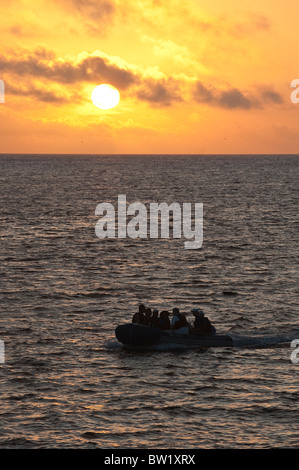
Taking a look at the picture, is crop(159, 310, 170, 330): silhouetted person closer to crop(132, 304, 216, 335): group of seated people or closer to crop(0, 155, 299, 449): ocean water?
crop(132, 304, 216, 335): group of seated people

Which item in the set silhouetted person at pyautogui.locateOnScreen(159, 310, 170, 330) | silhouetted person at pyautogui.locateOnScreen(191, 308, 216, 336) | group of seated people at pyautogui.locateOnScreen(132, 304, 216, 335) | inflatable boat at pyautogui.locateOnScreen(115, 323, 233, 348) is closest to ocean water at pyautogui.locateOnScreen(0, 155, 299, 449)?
inflatable boat at pyautogui.locateOnScreen(115, 323, 233, 348)

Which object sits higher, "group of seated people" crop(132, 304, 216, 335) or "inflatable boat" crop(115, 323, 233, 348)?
"group of seated people" crop(132, 304, 216, 335)

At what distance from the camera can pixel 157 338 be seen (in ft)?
112

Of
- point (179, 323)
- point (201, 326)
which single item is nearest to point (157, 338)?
point (179, 323)

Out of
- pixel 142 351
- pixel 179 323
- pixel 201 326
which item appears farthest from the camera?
pixel 179 323

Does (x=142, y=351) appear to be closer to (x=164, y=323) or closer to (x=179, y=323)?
(x=164, y=323)

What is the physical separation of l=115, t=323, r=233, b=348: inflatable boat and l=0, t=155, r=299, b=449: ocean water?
427mm

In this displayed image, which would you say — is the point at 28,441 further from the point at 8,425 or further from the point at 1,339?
the point at 1,339

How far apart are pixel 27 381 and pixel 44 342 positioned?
5.45 metres

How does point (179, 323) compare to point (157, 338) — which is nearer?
point (157, 338)

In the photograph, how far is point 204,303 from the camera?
4366cm

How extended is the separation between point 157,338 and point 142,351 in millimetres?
928

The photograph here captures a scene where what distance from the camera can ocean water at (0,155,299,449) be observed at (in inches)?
996
